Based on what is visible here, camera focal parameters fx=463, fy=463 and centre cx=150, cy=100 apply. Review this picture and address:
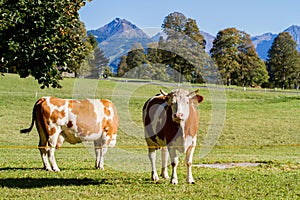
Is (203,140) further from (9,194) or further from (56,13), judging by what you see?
(9,194)

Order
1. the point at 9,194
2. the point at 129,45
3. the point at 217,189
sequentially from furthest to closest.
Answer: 1. the point at 129,45
2. the point at 217,189
3. the point at 9,194

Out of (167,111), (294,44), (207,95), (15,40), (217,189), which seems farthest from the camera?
(294,44)

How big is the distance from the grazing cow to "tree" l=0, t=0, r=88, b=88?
93cm

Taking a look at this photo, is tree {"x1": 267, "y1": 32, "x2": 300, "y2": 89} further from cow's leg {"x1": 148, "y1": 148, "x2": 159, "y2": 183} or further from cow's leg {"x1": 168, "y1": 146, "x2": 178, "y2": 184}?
cow's leg {"x1": 168, "y1": 146, "x2": 178, "y2": 184}

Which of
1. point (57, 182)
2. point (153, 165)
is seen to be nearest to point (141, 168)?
point (153, 165)

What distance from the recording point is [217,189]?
10086mm

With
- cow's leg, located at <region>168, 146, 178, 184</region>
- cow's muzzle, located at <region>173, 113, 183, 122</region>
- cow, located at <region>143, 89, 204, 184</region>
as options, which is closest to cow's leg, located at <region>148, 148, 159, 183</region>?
cow, located at <region>143, 89, 204, 184</region>

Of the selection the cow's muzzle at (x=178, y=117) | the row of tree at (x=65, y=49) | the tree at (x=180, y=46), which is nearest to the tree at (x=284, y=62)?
the row of tree at (x=65, y=49)

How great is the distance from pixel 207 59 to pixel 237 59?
36.7m

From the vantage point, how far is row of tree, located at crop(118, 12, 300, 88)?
91.1ft

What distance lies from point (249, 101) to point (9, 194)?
40.4m

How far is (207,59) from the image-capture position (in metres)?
40.3

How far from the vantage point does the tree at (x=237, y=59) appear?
71250 millimetres

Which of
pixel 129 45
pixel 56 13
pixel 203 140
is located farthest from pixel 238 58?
pixel 56 13
